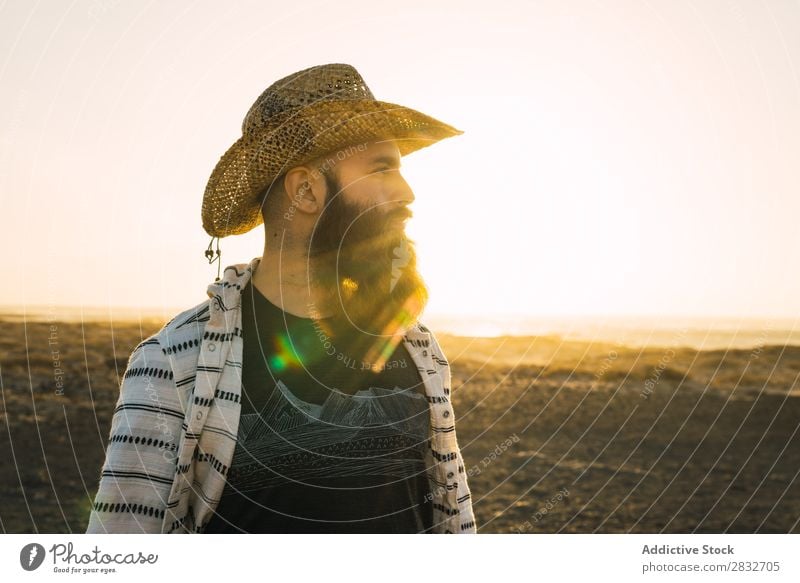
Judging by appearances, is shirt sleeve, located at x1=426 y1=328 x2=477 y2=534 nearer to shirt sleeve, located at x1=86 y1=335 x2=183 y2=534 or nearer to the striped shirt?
the striped shirt

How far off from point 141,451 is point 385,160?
1.41 metres

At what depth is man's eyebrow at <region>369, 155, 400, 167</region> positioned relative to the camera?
2.78m

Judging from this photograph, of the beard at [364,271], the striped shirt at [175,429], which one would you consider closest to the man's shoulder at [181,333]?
the striped shirt at [175,429]

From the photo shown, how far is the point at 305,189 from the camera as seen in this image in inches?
110

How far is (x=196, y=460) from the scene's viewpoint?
231 cm

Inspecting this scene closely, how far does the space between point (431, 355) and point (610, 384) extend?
13.7 m

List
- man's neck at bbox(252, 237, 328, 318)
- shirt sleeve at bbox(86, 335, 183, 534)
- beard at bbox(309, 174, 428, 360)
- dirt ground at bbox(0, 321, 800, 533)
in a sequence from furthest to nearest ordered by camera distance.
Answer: dirt ground at bbox(0, 321, 800, 533)
beard at bbox(309, 174, 428, 360)
man's neck at bbox(252, 237, 328, 318)
shirt sleeve at bbox(86, 335, 183, 534)

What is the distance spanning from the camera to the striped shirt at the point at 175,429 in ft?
7.38

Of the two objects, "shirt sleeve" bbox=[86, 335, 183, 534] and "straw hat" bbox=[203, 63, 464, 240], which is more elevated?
"straw hat" bbox=[203, 63, 464, 240]
